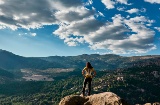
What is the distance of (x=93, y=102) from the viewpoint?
19688 millimetres

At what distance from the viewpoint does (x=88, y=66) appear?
82.7 feet

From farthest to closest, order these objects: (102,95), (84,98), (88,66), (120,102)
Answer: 1. (88,66)
2. (84,98)
3. (102,95)
4. (120,102)

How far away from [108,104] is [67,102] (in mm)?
4525

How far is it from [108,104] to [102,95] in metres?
1.52

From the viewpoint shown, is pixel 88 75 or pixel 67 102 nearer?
pixel 67 102

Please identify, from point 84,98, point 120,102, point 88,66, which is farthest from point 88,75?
point 120,102

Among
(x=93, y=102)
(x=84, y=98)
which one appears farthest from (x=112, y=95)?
(x=84, y=98)

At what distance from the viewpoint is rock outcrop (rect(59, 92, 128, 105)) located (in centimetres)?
1758

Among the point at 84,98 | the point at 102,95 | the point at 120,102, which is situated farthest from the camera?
the point at 84,98

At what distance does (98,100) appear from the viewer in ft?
63.2

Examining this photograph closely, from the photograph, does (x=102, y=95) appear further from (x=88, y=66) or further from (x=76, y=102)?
(x=88, y=66)

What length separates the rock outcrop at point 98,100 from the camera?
692 inches

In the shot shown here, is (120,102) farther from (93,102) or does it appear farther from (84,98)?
(84,98)

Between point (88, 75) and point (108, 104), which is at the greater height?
point (88, 75)
